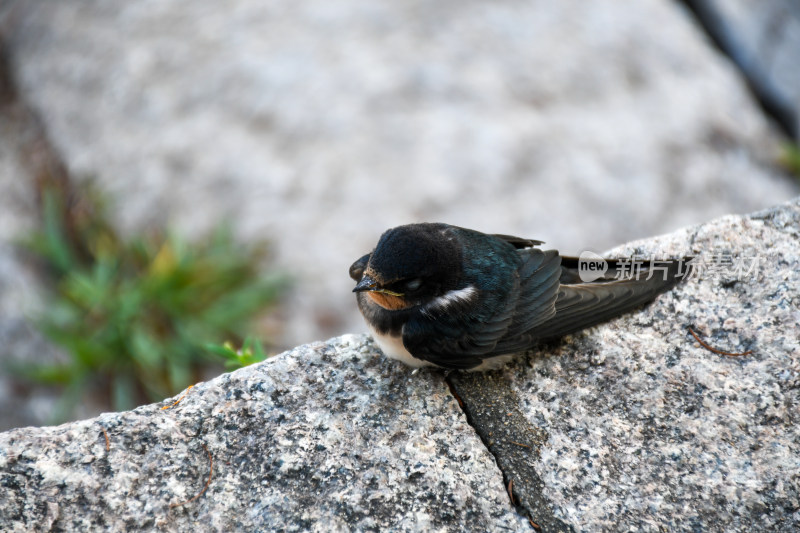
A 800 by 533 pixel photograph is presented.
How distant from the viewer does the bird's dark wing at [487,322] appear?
8.25 ft

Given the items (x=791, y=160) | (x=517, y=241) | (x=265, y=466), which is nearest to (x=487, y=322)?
(x=517, y=241)

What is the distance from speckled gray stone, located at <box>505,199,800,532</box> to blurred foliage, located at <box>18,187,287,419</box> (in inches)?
109

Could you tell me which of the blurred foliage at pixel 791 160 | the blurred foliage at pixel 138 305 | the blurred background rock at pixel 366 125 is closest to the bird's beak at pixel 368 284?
the blurred foliage at pixel 138 305

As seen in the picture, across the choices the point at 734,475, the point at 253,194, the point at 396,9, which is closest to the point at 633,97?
the point at 396,9

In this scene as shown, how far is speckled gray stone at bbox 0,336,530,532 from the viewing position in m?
2.11

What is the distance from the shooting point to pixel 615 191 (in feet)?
18.9

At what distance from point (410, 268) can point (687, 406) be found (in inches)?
40.4

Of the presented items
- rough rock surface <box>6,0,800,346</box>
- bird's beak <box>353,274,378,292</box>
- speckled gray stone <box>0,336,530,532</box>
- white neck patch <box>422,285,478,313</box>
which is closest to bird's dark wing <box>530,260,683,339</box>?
white neck patch <box>422,285,478,313</box>

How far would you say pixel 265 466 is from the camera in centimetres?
226

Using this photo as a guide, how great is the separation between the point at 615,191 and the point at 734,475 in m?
3.77

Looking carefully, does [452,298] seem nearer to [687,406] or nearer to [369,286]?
[369,286]

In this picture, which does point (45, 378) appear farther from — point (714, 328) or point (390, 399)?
point (714, 328)

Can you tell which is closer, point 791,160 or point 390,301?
point 390,301

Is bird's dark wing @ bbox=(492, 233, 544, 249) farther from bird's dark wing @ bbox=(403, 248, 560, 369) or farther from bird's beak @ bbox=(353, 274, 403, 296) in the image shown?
bird's beak @ bbox=(353, 274, 403, 296)
